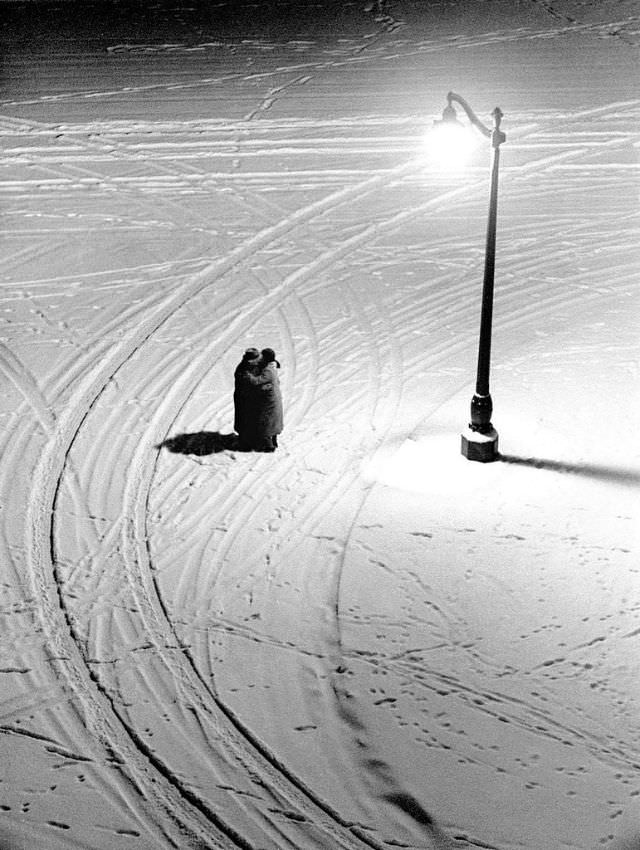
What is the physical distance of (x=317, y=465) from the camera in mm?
10555

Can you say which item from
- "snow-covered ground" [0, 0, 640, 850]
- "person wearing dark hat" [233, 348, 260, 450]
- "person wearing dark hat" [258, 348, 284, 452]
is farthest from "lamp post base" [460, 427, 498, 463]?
"person wearing dark hat" [233, 348, 260, 450]

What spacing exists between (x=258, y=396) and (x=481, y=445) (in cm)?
207

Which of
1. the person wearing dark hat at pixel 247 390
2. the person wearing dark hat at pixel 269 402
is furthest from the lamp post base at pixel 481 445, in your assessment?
the person wearing dark hat at pixel 247 390

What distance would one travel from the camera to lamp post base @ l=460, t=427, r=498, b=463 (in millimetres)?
10461

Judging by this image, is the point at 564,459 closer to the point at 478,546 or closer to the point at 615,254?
the point at 478,546

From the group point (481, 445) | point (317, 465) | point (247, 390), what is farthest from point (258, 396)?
point (481, 445)

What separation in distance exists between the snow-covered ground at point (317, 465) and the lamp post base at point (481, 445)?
16 cm

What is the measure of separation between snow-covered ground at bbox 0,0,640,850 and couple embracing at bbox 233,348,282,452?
0.33 metres

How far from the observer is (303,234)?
15.3 m

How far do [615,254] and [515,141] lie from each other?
358cm

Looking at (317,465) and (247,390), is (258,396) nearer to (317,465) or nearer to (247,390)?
(247,390)

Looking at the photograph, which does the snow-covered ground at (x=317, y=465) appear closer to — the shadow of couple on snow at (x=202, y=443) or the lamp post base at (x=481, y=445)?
the shadow of couple on snow at (x=202, y=443)

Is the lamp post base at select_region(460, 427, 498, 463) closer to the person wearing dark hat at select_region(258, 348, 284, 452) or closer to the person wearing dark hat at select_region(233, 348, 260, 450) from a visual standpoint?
the person wearing dark hat at select_region(258, 348, 284, 452)

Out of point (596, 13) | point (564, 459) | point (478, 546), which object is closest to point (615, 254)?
point (564, 459)
